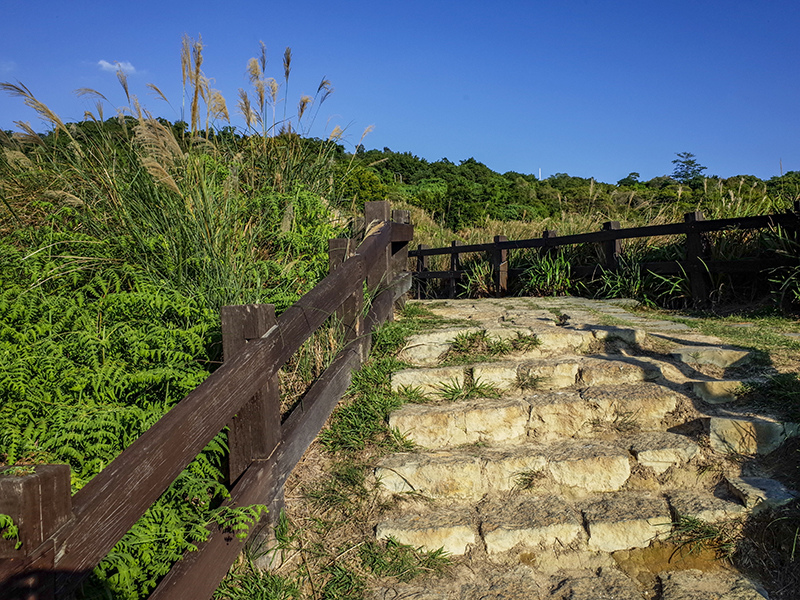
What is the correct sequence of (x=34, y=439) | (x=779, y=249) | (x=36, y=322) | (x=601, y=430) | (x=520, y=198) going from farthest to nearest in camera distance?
(x=520, y=198), (x=779, y=249), (x=601, y=430), (x=36, y=322), (x=34, y=439)

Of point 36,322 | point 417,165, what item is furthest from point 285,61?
point 417,165

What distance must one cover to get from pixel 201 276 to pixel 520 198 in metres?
20.6

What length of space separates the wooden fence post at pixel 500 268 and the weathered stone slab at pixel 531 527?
20.1 ft

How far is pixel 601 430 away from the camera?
3.63m

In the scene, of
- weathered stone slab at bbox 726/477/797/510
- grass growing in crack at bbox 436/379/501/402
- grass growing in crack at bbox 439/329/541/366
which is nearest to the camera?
weathered stone slab at bbox 726/477/797/510

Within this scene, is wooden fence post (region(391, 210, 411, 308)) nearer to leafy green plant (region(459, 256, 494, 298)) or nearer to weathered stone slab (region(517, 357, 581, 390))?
weathered stone slab (region(517, 357, 581, 390))

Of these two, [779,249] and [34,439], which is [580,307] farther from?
[34,439]

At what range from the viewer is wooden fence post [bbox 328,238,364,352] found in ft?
12.5

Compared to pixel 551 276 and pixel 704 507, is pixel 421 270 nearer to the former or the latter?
pixel 551 276

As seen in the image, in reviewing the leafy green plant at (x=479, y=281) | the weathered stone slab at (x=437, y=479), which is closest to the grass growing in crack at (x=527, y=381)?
the weathered stone slab at (x=437, y=479)

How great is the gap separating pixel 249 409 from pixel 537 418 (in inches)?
76.1

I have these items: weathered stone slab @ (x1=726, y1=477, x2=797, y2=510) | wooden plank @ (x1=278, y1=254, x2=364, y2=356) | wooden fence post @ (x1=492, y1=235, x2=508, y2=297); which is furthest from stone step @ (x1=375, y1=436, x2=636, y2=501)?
wooden fence post @ (x1=492, y1=235, x2=508, y2=297)

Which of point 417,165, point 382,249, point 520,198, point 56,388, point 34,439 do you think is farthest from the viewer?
point 417,165

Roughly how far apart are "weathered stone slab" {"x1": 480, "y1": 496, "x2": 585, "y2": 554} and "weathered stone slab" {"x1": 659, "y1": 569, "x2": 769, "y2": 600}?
45cm
